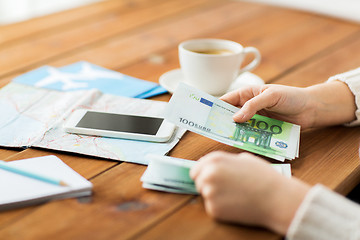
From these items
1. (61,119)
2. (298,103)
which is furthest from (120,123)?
(298,103)

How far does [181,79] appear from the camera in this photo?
3.44ft

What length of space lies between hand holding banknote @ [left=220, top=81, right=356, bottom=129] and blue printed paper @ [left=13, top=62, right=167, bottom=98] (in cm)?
23

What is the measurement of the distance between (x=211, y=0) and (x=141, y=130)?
108 centimetres

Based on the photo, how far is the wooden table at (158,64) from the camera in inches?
22.6

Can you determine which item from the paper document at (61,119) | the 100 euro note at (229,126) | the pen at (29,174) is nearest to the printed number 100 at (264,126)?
the 100 euro note at (229,126)

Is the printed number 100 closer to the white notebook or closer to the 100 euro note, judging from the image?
the 100 euro note

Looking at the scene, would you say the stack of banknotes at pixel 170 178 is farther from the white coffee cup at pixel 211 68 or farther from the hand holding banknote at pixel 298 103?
the white coffee cup at pixel 211 68

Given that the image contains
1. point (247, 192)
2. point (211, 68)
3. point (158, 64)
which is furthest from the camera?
point (158, 64)

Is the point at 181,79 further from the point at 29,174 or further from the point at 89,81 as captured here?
the point at 29,174

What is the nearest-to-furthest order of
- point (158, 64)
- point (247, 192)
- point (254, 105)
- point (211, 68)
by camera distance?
point (247, 192) → point (254, 105) → point (211, 68) → point (158, 64)

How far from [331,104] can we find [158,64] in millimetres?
477

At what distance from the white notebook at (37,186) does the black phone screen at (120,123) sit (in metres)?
0.13

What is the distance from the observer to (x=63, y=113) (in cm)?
87

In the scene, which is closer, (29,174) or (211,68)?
(29,174)
